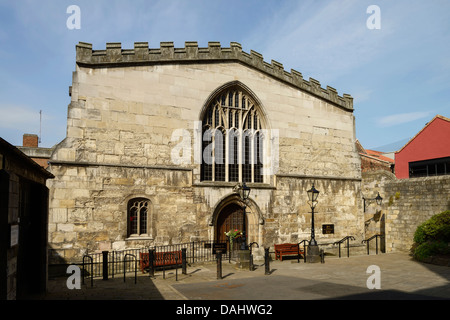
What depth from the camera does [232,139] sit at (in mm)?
18250

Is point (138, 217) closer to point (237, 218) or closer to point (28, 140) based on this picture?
point (237, 218)

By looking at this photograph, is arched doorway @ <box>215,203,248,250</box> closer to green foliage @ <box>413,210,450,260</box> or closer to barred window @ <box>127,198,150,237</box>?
barred window @ <box>127,198,150,237</box>

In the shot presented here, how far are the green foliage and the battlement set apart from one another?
27.1 feet

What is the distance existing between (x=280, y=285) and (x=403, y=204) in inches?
441

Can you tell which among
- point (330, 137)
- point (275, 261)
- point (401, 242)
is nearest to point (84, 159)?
point (275, 261)

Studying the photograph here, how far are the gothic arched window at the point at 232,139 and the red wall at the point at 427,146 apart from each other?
54.0 ft

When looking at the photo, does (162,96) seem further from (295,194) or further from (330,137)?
(330,137)

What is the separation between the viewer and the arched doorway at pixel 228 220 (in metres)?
17.5

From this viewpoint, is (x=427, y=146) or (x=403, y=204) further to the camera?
(x=427, y=146)

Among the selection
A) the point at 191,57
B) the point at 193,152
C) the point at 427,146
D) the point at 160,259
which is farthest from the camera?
the point at 427,146

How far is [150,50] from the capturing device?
16219mm

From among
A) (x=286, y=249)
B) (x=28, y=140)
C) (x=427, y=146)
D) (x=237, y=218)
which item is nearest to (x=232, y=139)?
(x=237, y=218)

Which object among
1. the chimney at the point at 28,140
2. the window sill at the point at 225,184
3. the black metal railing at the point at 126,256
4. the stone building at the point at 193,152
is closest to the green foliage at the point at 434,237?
the stone building at the point at 193,152

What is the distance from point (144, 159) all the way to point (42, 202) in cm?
549
